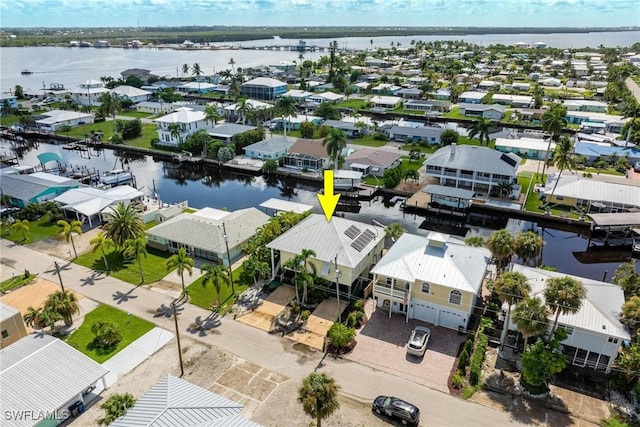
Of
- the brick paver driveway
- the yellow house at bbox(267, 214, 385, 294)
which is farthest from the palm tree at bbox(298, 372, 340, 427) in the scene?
the yellow house at bbox(267, 214, 385, 294)

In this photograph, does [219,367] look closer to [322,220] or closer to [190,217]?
[322,220]

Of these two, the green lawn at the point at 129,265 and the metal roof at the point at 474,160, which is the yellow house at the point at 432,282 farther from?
the metal roof at the point at 474,160

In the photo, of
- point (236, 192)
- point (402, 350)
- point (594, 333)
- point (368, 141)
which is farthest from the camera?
point (368, 141)

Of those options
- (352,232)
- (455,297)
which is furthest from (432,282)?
(352,232)

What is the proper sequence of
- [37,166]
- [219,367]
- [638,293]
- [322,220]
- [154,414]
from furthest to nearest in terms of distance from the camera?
[37,166]
[322,220]
[638,293]
[219,367]
[154,414]

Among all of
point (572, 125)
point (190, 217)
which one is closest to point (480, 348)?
point (190, 217)

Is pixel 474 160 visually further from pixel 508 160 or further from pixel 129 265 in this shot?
pixel 129 265
